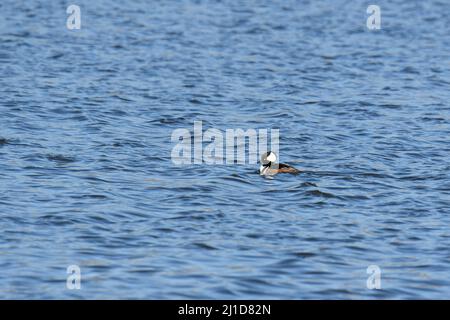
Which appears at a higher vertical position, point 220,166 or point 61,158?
point 61,158

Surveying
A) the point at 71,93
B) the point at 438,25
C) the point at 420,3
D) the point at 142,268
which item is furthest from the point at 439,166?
the point at 420,3

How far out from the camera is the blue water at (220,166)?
39.2ft

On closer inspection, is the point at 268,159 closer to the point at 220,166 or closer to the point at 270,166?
the point at 270,166

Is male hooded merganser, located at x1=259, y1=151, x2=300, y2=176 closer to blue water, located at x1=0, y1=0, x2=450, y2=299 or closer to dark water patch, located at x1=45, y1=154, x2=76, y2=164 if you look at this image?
blue water, located at x1=0, y1=0, x2=450, y2=299

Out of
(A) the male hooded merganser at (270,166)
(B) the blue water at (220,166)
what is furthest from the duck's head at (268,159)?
(B) the blue water at (220,166)

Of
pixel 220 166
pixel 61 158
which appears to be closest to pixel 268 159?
pixel 220 166

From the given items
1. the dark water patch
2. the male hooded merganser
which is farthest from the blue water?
the male hooded merganser

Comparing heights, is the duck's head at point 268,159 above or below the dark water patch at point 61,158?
above

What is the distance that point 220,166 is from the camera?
17.4 metres

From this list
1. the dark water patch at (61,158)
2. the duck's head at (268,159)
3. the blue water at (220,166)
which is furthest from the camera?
the dark water patch at (61,158)

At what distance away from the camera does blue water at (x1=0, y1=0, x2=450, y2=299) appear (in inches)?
470

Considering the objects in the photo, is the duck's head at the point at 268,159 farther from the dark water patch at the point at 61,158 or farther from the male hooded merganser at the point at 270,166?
the dark water patch at the point at 61,158

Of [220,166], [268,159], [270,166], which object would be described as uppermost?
[268,159]

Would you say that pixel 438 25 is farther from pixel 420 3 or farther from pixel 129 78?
pixel 129 78
